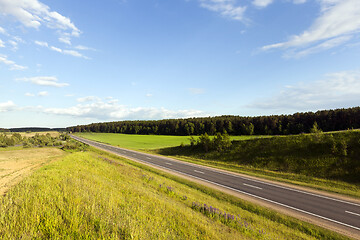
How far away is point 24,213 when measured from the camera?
465 cm

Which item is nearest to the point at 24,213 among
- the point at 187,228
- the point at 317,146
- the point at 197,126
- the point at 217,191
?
the point at 187,228

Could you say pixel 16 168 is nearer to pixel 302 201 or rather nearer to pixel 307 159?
pixel 302 201

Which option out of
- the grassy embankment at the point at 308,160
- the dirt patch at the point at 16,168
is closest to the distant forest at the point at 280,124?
the grassy embankment at the point at 308,160

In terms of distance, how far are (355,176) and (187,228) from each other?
24.2 m

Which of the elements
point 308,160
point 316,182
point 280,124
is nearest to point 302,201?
point 316,182

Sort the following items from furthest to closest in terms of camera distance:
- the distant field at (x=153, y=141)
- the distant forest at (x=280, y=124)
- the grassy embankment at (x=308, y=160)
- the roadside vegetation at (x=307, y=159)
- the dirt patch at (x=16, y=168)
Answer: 1. the distant forest at (x=280, y=124)
2. the distant field at (x=153, y=141)
3. the roadside vegetation at (x=307, y=159)
4. the grassy embankment at (x=308, y=160)
5. the dirt patch at (x=16, y=168)

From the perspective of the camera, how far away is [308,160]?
23688mm

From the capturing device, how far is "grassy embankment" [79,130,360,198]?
63.1 ft

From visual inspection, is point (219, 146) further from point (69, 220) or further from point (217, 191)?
point (69, 220)

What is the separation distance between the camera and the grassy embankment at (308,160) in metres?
19.2

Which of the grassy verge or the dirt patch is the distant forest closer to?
the grassy verge

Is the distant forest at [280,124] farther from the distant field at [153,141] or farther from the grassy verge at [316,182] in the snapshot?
the grassy verge at [316,182]

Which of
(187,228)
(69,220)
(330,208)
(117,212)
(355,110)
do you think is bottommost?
(330,208)

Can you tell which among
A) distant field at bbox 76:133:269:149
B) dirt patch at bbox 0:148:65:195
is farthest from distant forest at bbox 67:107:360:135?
dirt patch at bbox 0:148:65:195
